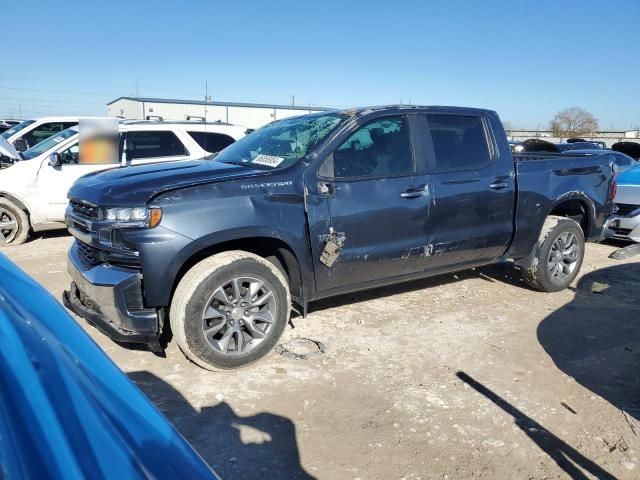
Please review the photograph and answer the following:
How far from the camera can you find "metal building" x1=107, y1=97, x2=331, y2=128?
35.9 metres

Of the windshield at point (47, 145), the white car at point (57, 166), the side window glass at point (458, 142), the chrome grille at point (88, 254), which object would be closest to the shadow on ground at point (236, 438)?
the chrome grille at point (88, 254)

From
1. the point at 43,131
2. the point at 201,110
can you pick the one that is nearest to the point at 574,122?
the point at 201,110

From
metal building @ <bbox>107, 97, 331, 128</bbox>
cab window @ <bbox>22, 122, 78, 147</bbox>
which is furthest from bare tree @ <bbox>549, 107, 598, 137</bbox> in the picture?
cab window @ <bbox>22, 122, 78, 147</bbox>

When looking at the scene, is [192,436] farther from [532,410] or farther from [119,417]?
[532,410]

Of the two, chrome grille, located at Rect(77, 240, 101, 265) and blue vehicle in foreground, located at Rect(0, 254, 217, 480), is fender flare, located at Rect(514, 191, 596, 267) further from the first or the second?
blue vehicle in foreground, located at Rect(0, 254, 217, 480)

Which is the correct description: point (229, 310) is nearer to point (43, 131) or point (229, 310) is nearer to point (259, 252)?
point (259, 252)

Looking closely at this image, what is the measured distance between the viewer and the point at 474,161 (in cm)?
479

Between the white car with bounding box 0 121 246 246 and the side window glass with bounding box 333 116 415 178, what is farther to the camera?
the white car with bounding box 0 121 246 246

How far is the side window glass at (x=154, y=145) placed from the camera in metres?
7.64

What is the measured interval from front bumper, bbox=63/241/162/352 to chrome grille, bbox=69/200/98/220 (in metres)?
0.37

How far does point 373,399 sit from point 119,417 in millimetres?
2299

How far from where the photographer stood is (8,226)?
7.37m

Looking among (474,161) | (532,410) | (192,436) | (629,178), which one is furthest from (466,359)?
(629,178)

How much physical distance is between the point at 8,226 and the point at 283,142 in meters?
5.20
